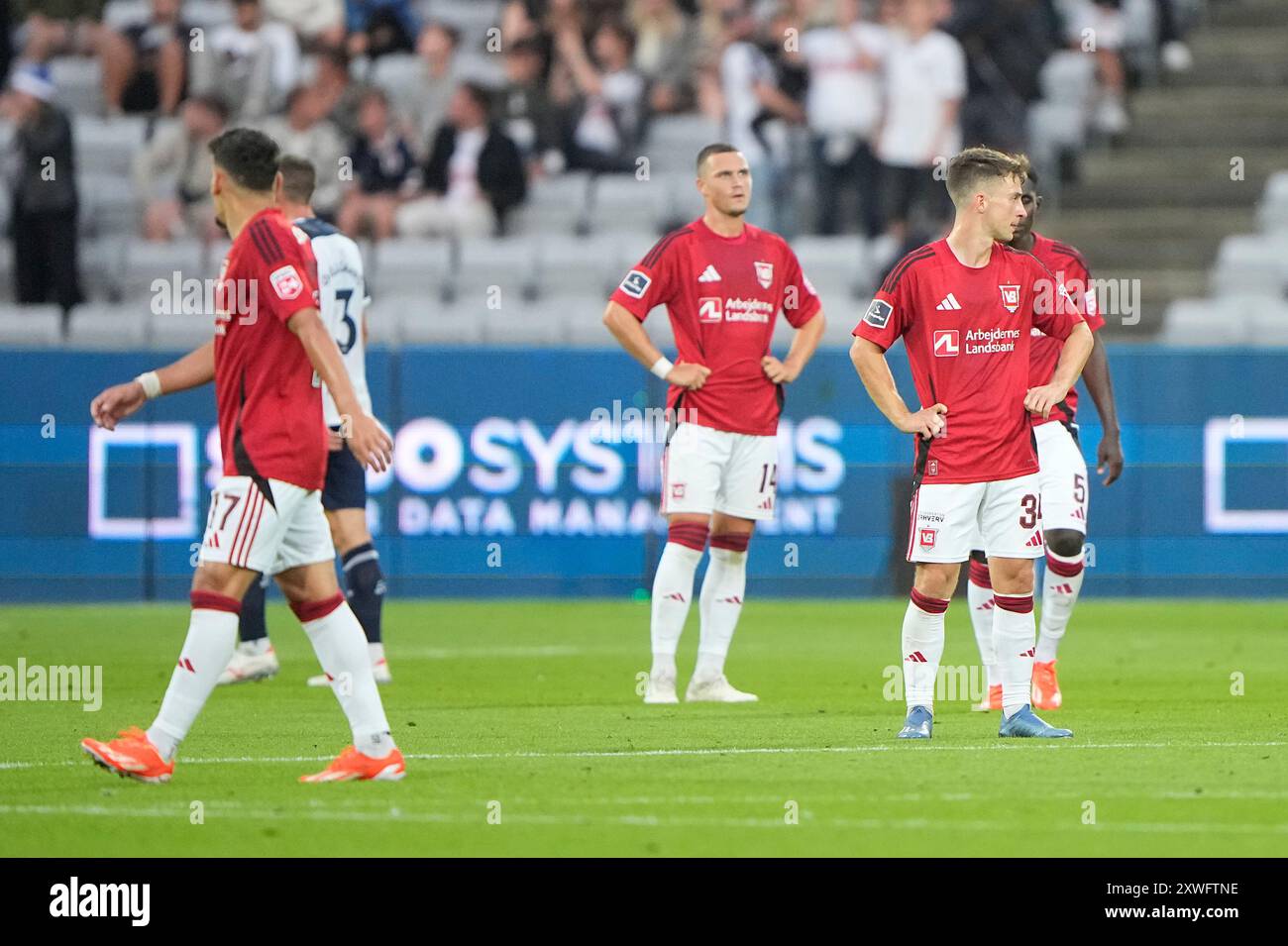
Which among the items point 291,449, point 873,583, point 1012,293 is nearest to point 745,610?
point 873,583

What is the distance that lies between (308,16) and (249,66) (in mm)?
1321

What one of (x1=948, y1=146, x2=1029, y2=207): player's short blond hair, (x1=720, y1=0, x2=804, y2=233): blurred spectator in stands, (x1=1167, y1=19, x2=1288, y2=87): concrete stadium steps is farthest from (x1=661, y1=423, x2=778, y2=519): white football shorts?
(x1=1167, y1=19, x2=1288, y2=87): concrete stadium steps

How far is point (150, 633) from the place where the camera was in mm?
14930

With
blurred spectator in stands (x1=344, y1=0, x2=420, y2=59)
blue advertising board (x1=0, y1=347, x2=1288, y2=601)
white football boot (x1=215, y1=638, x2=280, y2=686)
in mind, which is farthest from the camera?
blurred spectator in stands (x1=344, y1=0, x2=420, y2=59)

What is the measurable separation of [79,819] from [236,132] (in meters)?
2.40

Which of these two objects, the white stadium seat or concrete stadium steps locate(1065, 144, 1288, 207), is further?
concrete stadium steps locate(1065, 144, 1288, 207)

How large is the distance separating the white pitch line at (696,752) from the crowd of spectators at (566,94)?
36.8ft

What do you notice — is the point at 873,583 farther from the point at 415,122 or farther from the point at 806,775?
the point at 806,775

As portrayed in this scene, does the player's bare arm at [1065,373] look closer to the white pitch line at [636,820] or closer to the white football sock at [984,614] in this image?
the white football sock at [984,614]

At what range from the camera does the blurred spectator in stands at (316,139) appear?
2047 centimetres

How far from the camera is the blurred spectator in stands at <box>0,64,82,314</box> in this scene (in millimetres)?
19750

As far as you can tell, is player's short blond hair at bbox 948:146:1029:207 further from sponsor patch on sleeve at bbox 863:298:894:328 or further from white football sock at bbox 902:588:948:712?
white football sock at bbox 902:588:948:712

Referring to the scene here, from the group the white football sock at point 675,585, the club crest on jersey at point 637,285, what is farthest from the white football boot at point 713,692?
the club crest on jersey at point 637,285

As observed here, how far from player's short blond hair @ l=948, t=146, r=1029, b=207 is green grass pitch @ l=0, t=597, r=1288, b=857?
6.86 feet
